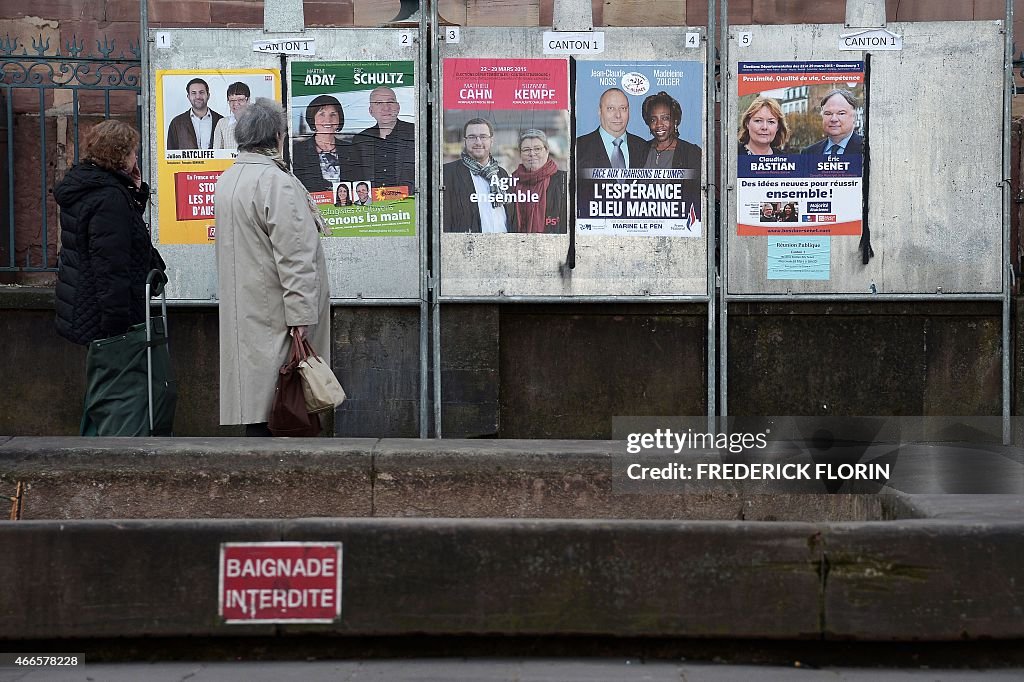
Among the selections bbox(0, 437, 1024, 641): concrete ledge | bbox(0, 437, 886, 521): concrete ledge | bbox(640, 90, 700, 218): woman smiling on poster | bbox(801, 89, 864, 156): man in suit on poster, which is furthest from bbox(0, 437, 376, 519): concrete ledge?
bbox(801, 89, 864, 156): man in suit on poster

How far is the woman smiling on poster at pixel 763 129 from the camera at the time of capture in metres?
7.33

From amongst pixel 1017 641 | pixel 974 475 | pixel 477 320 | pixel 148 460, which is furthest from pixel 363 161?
pixel 1017 641

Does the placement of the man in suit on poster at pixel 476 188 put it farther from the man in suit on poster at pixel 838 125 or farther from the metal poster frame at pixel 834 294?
the man in suit on poster at pixel 838 125

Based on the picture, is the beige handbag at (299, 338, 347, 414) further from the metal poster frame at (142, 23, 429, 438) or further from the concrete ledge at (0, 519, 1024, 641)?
the metal poster frame at (142, 23, 429, 438)

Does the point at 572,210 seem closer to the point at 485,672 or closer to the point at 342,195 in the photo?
the point at 342,195

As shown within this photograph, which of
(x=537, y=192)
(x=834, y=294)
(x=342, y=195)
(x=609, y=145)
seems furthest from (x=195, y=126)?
(x=834, y=294)

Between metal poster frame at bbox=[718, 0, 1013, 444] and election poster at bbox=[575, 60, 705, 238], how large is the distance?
0.17 metres

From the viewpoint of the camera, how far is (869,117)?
7316mm

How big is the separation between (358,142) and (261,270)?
80.7 inches

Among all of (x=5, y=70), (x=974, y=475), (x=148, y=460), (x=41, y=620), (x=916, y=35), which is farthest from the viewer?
(x=5, y=70)

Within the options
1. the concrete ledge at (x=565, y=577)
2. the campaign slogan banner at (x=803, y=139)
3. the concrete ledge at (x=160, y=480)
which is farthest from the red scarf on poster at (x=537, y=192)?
the concrete ledge at (x=565, y=577)

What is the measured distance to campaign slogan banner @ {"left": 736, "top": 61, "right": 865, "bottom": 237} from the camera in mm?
7316

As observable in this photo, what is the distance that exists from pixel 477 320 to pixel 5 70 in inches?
136

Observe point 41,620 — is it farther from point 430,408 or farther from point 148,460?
point 430,408
